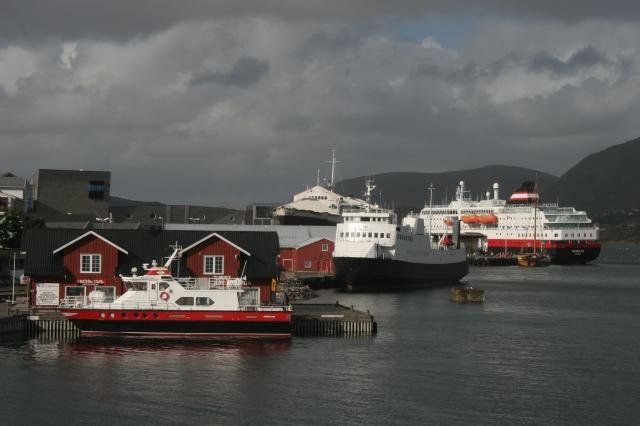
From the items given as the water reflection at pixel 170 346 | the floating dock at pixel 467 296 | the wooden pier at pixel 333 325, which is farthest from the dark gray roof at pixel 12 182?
the water reflection at pixel 170 346

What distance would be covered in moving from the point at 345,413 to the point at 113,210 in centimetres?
7575

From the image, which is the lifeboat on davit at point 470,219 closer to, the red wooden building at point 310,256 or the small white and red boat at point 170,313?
the red wooden building at point 310,256

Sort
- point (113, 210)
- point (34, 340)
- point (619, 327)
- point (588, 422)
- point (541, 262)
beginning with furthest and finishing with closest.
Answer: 1. point (541, 262)
2. point (113, 210)
3. point (619, 327)
4. point (34, 340)
5. point (588, 422)

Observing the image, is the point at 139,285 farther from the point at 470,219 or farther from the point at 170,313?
the point at 470,219

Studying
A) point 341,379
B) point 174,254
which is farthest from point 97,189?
point 341,379

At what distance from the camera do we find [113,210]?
336ft

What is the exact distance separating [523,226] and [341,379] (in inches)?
5081

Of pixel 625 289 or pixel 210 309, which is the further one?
pixel 625 289

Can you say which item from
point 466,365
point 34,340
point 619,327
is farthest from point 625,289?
point 34,340

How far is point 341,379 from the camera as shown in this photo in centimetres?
3550

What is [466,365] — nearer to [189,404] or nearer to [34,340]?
[189,404]

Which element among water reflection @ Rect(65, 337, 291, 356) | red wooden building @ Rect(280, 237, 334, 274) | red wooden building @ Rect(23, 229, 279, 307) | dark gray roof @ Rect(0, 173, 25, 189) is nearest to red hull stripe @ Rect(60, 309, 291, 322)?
water reflection @ Rect(65, 337, 291, 356)

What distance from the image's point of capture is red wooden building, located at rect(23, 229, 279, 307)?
47500 mm

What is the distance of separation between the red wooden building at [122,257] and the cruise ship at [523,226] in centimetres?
9983
